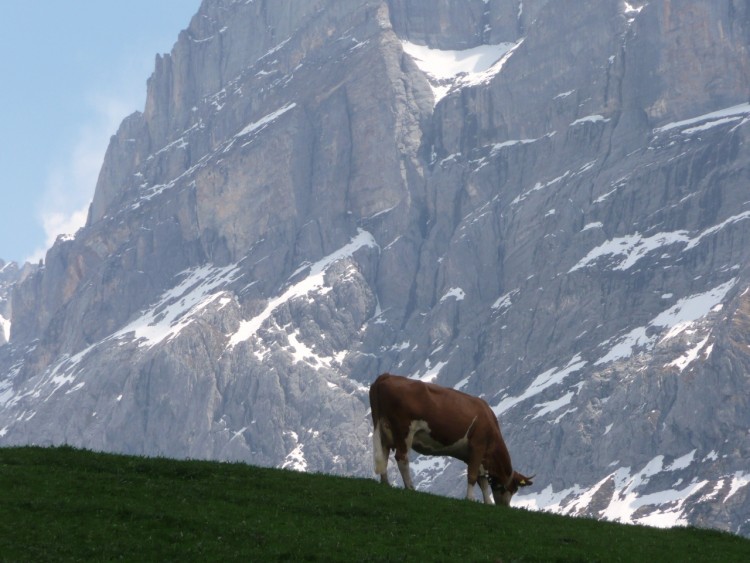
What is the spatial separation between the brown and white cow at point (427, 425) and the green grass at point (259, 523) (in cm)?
179

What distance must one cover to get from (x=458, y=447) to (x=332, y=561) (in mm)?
11311

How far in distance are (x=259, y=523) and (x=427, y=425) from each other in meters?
8.73

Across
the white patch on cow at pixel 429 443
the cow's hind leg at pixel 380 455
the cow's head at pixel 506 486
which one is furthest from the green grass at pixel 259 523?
the cow's head at pixel 506 486

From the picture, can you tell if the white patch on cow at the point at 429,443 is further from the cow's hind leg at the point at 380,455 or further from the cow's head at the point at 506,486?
the cow's head at the point at 506,486

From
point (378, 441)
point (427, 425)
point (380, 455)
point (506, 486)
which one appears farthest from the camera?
point (506, 486)

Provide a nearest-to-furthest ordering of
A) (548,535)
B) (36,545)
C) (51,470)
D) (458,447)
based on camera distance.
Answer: (36,545) → (548,535) → (51,470) → (458,447)

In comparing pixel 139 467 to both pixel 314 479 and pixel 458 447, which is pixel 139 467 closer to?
pixel 314 479

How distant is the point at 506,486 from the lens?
39906 millimetres

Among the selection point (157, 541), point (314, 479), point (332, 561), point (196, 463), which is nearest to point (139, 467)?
point (196, 463)

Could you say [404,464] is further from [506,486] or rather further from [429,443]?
[506,486]

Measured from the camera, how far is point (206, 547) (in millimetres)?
28250

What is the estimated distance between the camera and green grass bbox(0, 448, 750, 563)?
1117 inches

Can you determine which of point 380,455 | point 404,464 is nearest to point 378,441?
point 380,455

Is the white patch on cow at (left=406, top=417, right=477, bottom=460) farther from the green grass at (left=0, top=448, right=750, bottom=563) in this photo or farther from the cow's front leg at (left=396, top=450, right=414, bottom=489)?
the green grass at (left=0, top=448, right=750, bottom=563)
